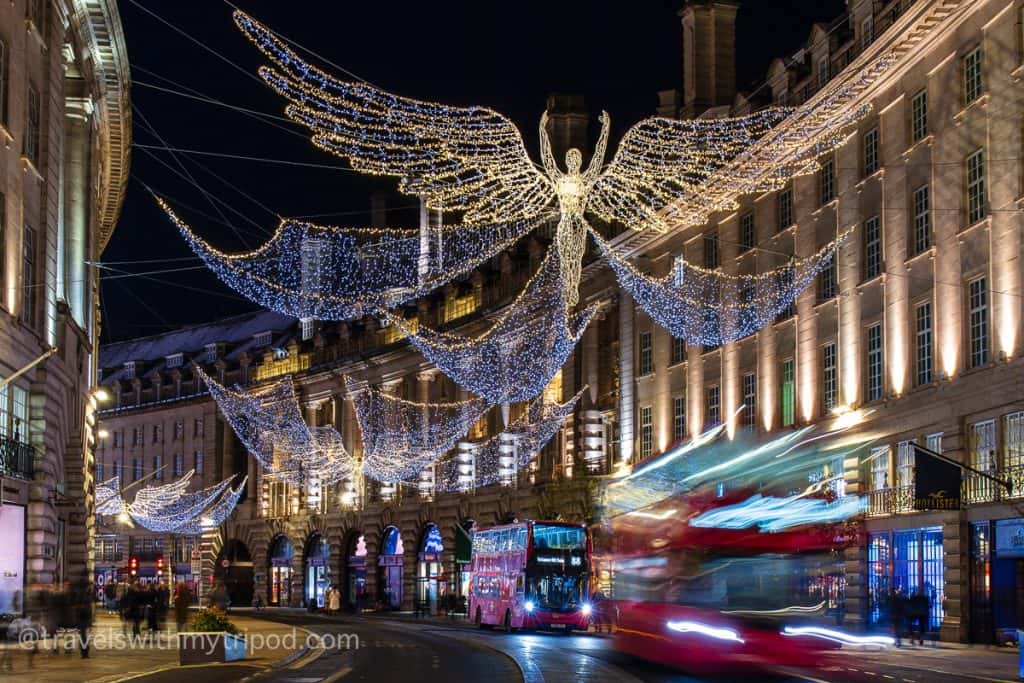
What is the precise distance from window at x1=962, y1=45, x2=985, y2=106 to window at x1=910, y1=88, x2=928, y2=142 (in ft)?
7.14

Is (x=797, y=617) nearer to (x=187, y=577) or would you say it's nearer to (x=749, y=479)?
(x=749, y=479)

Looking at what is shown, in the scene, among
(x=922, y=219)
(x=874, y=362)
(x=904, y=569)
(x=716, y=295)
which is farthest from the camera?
(x=716, y=295)

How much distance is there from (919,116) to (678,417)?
69.5 ft

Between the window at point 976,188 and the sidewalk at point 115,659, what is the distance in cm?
2120

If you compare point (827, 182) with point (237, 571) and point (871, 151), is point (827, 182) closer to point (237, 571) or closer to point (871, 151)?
point (871, 151)

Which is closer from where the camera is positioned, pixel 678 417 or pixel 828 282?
pixel 828 282

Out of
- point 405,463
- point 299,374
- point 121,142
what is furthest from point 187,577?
point 121,142

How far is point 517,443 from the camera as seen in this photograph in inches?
3063

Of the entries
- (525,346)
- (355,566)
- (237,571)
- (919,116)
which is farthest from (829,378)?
(237,571)

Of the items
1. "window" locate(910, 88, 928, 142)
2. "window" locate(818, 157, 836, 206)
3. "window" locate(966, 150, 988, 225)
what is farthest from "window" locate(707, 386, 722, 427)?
"window" locate(966, 150, 988, 225)

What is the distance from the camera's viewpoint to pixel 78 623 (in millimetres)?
34812

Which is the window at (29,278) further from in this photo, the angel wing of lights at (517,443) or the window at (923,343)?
the angel wing of lights at (517,443)

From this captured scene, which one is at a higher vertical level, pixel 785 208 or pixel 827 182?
pixel 827 182

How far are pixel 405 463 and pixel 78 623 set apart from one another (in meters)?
51.1
